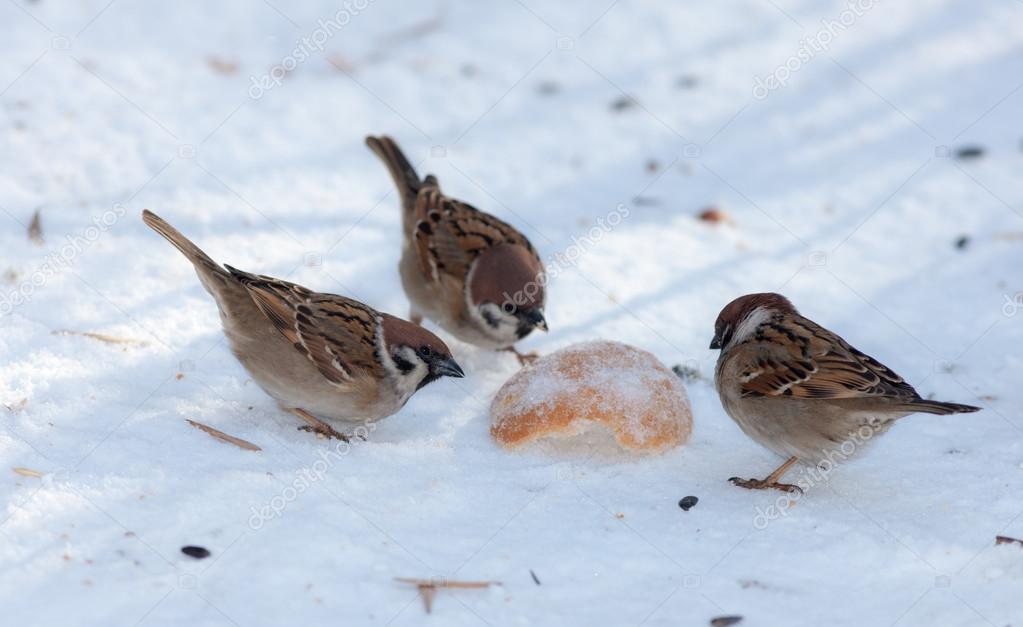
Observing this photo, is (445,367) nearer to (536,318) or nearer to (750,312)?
(536,318)

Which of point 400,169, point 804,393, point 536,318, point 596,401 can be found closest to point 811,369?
point 804,393

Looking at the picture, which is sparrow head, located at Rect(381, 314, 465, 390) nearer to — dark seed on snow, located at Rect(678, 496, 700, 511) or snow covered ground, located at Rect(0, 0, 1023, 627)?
snow covered ground, located at Rect(0, 0, 1023, 627)

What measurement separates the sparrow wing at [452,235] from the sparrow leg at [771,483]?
1.56m

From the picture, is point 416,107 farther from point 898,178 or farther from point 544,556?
point 544,556

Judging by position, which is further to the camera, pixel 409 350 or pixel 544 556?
pixel 409 350

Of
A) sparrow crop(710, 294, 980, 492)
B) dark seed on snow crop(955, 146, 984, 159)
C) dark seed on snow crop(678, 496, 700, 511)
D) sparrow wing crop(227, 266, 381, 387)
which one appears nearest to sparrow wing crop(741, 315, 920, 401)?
sparrow crop(710, 294, 980, 492)

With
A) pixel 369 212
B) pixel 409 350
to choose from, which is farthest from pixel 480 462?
pixel 369 212

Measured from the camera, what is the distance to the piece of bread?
4113 mm

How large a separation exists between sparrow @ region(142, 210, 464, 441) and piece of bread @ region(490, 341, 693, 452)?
0.31 m

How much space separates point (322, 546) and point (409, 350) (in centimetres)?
108

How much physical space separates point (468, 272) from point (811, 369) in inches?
68.2

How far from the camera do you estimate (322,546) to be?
339 centimetres

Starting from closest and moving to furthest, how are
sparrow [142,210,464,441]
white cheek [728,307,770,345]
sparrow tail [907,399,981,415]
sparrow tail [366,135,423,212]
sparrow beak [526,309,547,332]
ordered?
sparrow tail [907,399,981,415] → sparrow [142,210,464,441] → white cheek [728,307,770,345] → sparrow beak [526,309,547,332] → sparrow tail [366,135,423,212]

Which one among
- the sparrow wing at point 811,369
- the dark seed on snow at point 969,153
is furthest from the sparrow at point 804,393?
the dark seed on snow at point 969,153
